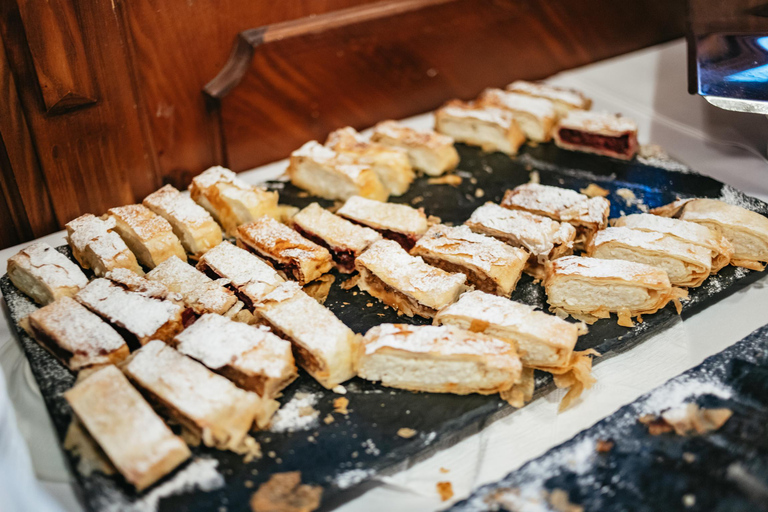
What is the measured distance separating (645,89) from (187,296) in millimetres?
3763

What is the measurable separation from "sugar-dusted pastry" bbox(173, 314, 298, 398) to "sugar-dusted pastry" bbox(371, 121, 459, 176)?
1.78 metres

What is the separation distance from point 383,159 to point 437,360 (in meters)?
1.62

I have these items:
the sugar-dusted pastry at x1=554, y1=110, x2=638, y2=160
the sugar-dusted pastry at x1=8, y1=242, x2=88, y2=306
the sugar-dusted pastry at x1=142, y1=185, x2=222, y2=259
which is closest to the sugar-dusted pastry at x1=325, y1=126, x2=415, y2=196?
the sugar-dusted pastry at x1=142, y1=185, x2=222, y2=259

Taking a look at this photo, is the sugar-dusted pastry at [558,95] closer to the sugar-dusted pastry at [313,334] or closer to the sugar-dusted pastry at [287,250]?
the sugar-dusted pastry at [287,250]

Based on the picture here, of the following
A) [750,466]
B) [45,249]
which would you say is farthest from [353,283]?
[750,466]

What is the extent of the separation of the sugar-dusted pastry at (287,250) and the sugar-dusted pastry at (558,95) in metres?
2.19

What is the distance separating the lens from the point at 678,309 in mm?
2902

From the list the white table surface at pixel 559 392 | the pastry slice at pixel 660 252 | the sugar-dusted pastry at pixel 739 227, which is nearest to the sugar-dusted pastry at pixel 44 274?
the white table surface at pixel 559 392

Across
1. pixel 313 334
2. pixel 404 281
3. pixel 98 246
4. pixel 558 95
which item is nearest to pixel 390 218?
pixel 404 281

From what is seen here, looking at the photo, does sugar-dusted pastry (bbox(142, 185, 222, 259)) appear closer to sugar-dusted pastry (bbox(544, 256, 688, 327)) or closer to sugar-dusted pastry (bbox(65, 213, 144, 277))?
sugar-dusted pastry (bbox(65, 213, 144, 277))

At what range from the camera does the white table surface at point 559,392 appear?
2322mm

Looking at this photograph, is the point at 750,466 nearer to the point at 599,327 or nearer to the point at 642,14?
the point at 599,327

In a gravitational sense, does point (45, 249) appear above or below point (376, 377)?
above

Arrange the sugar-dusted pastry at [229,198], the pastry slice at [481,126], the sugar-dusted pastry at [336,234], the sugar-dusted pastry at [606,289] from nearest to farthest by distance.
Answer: the sugar-dusted pastry at [606,289] < the sugar-dusted pastry at [336,234] < the sugar-dusted pastry at [229,198] < the pastry slice at [481,126]
